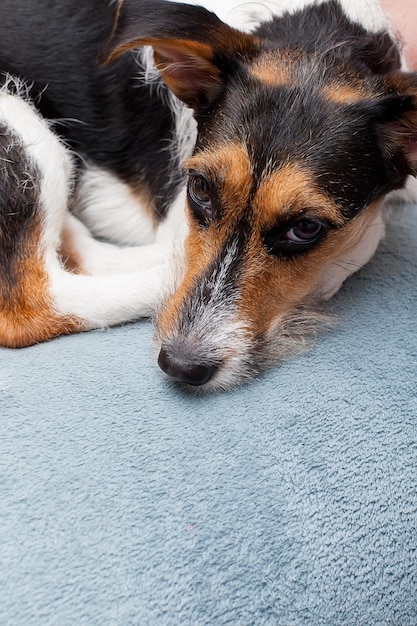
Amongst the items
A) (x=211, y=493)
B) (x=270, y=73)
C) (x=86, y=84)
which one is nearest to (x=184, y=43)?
A: (x=270, y=73)

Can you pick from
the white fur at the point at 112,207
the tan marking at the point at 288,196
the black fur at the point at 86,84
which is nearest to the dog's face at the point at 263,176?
the tan marking at the point at 288,196

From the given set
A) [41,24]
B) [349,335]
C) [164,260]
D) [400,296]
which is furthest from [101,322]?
[41,24]

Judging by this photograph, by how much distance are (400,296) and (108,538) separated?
1383 mm

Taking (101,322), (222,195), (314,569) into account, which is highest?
(222,195)

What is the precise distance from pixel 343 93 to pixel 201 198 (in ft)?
1.75

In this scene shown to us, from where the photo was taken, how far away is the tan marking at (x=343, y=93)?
201cm

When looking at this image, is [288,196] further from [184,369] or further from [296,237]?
[184,369]

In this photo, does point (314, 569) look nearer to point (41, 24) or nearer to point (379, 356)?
point (379, 356)

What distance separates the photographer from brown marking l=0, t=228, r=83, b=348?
237 cm

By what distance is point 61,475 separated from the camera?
1.74 m

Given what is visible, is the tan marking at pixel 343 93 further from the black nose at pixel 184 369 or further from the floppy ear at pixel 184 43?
the black nose at pixel 184 369

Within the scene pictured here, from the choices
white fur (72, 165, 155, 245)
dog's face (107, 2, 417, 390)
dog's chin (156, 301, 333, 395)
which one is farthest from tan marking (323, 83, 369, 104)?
white fur (72, 165, 155, 245)

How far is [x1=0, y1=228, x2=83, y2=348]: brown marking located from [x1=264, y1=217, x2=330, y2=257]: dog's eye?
796 millimetres

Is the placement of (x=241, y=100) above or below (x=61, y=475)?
above
